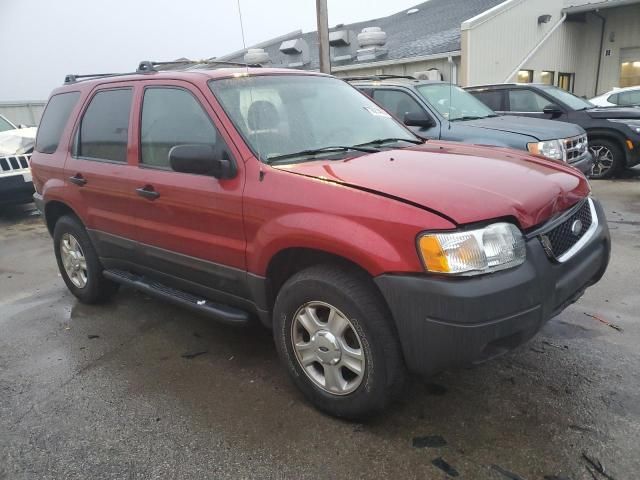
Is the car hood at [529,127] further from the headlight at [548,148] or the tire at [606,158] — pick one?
the tire at [606,158]

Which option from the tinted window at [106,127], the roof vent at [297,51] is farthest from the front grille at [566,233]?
the roof vent at [297,51]

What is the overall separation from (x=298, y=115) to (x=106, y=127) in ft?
5.14

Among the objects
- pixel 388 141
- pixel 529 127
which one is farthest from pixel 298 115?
pixel 529 127

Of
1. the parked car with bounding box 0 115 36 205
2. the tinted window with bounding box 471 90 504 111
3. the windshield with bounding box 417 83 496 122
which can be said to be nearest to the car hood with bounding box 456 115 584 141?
the windshield with bounding box 417 83 496 122

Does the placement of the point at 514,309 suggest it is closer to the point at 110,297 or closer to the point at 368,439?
the point at 368,439

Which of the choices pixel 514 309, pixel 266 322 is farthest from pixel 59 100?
pixel 514 309

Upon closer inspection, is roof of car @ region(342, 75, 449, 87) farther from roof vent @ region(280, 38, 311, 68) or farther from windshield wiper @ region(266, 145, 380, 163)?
roof vent @ region(280, 38, 311, 68)

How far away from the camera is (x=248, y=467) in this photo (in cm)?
240

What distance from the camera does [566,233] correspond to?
2.64 m

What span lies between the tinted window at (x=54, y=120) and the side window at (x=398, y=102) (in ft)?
12.6

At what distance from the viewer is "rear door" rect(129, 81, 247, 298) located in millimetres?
2967

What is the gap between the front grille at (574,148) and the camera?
6.57 m

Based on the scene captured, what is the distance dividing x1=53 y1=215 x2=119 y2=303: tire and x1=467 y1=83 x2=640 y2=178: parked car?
7.41 meters

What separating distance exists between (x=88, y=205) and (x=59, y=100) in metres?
1.12
